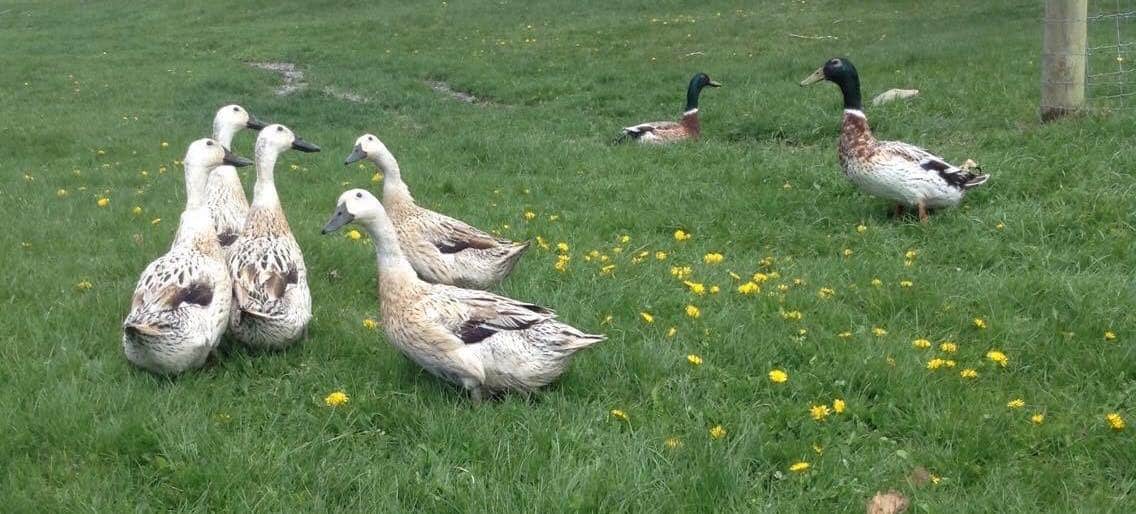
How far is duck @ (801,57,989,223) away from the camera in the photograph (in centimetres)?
726

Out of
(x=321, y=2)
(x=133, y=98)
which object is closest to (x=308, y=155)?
(x=133, y=98)

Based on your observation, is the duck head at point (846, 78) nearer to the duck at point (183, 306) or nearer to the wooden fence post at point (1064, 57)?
the wooden fence post at point (1064, 57)

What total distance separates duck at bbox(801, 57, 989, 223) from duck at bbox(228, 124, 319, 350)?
4679 millimetres

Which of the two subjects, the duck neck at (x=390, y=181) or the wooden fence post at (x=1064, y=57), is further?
the wooden fence post at (x=1064, y=57)

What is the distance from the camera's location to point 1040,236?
6.83 metres

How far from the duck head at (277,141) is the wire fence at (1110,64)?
8.12 meters

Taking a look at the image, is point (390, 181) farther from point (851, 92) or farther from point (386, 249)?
point (851, 92)

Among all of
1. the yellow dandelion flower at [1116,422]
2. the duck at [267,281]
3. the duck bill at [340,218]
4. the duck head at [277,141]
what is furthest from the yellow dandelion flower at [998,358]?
the duck head at [277,141]

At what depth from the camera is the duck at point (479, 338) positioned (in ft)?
14.1

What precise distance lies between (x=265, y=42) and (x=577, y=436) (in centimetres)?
2285

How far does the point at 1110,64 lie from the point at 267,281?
12111 mm

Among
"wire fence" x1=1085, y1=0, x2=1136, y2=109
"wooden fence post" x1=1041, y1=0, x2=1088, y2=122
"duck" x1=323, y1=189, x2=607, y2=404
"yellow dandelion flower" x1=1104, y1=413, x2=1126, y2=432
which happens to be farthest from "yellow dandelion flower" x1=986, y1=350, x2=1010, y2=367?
"wire fence" x1=1085, y1=0, x2=1136, y2=109

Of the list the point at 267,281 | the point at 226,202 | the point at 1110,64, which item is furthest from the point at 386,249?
the point at 1110,64

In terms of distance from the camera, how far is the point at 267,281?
5066 millimetres
